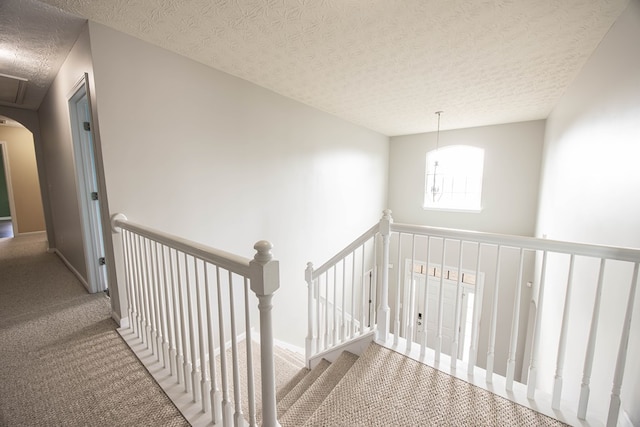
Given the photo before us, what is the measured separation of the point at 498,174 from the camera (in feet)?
15.3

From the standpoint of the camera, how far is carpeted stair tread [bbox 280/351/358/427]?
1.62 metres

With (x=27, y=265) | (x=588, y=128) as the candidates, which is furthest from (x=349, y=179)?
(x=27, y=265)

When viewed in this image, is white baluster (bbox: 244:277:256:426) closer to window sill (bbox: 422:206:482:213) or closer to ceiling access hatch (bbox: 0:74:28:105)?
ceiling access hatch (bbox: 0:74:28:105)

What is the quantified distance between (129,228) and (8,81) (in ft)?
9.00

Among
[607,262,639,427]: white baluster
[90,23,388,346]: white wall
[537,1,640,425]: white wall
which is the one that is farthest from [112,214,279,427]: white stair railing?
[537,1,640,425]: white wall

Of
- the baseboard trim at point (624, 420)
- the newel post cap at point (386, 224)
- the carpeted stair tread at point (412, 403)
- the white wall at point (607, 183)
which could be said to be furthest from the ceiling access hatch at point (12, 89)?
the baseboard trim at point (624, 420)

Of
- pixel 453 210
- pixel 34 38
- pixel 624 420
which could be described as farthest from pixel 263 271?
pixel 453 210

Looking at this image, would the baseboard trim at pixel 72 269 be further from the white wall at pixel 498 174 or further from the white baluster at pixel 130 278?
the white wall at pixel 498 174

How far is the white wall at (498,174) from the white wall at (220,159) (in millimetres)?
2062

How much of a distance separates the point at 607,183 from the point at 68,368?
12.0ft

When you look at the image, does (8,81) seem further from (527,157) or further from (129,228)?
(527,157)

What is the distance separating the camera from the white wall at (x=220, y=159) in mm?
1905

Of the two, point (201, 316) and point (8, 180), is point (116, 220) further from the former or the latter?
point (8, 180)

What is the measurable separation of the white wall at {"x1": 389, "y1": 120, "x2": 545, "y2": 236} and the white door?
5245mm
